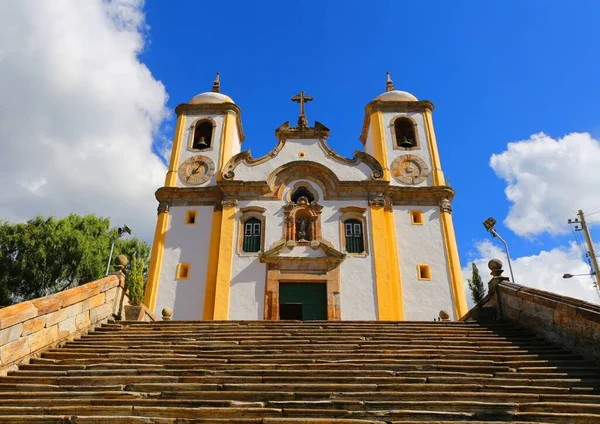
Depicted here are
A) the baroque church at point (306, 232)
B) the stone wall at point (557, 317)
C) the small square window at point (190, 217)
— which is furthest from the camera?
the small square window at point (190, 217)

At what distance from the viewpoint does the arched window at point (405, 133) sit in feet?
67.2

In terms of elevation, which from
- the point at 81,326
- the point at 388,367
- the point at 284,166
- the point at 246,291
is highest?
the point at 284,166

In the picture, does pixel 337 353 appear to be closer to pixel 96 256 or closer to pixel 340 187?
pixel 340 187

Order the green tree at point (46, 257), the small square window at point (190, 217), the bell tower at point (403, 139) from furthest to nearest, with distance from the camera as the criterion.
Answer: the green tree at point (46, 257) < the bell tower at point (403, 139) < the small square window at point (190, 217)

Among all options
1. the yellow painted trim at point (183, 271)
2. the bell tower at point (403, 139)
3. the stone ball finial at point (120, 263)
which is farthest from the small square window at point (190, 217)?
the bell tower at point (403, 139)

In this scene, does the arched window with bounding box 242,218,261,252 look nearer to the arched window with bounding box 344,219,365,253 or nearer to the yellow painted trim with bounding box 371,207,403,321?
the arched window with bounding box 344,219,365,253

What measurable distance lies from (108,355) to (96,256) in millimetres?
20935

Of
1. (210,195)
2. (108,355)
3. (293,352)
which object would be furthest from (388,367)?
(210,195)

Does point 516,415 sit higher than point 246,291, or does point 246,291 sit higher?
point 246,291

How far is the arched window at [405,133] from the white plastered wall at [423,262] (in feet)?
12.1

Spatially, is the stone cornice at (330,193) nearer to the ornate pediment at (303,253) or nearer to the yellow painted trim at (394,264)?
the yellow painted trim at (394,264)

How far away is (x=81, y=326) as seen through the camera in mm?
8688

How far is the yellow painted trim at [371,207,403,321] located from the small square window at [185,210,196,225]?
743 cm

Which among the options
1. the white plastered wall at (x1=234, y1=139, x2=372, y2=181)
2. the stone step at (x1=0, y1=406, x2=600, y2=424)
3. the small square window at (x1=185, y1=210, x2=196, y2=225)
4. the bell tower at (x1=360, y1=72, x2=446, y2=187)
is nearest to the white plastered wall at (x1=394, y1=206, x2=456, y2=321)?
the bell tower at (x1=360, y1=72, x2=446, y2=187)
